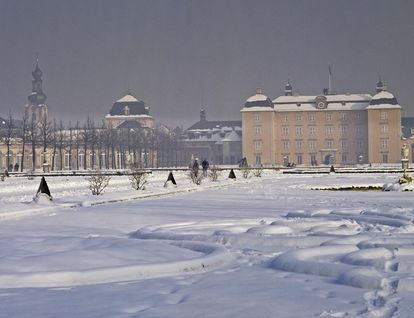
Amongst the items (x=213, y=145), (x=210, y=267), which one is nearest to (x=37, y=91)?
(x=213, y=145)

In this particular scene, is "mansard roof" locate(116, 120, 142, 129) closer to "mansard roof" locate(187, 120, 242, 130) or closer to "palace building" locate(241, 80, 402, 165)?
"mansard roof" locate(187, 120, 242, 130)

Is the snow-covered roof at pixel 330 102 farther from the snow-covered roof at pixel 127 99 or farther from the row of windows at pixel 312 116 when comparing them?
the snow-covered roof at pixel 127 99

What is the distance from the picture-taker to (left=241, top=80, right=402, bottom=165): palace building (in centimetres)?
8888

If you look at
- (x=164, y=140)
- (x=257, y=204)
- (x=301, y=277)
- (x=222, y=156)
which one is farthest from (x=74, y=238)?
(x=222, y=156)

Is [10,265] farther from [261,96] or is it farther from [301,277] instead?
[261,96]

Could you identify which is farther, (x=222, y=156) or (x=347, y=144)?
(x=222, y=156)

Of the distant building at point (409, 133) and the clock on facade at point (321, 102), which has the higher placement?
the clock on facade at point (321, 102)

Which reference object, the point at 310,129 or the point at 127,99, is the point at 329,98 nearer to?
the point at 310,129

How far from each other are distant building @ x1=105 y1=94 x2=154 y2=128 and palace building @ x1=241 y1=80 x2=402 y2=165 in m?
24.5

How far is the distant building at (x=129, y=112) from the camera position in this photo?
355 ft

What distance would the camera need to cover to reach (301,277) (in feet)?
19.3

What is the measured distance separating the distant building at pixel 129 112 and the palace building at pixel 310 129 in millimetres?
24547

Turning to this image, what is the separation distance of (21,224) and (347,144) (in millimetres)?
81746

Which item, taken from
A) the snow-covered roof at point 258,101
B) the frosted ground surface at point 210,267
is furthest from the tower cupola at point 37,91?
the frosted ground surface at point 210,267
